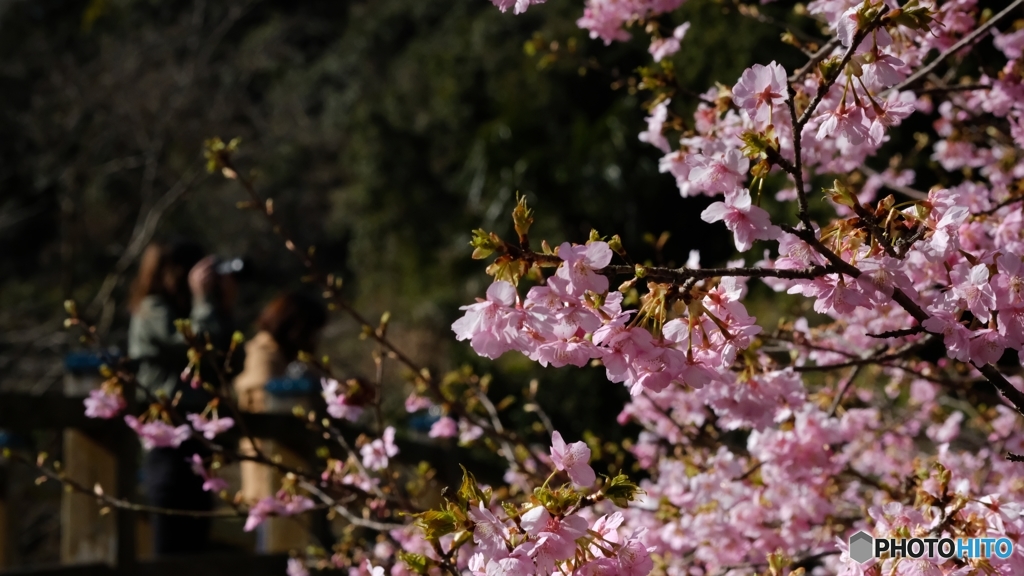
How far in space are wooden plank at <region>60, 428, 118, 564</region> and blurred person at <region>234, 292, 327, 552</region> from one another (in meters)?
0.47

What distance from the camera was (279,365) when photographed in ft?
10.3

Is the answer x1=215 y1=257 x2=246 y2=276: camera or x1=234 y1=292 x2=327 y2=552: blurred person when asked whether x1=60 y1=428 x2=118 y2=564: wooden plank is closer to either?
x1=234 y1=292 x2=327 y2=552: blurred person

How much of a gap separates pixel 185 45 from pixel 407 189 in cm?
403

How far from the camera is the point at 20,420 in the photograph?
2205 millimetres

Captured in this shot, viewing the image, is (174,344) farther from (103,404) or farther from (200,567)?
(103,404)

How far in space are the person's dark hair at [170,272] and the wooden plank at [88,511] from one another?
27.0 inches

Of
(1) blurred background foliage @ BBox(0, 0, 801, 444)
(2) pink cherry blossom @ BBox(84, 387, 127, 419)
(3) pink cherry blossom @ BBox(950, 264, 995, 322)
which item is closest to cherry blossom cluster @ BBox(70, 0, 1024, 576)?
(3) pink cherry blossom @ BBox(950, 264, 995, 322)

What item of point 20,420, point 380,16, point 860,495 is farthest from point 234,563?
point 380,16

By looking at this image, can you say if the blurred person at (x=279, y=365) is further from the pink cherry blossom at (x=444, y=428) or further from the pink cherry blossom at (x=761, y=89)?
the pink cherry blossom at (x=761, y=89)

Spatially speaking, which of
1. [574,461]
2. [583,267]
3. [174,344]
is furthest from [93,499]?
[583,267]

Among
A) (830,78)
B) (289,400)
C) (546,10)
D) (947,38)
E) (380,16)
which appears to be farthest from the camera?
(380,16)

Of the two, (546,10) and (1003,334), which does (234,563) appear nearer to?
(1003,334)

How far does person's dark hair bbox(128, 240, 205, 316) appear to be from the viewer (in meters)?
3.04

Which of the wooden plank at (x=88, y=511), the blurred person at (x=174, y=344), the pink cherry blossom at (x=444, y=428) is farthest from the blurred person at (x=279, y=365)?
the pink cherry blossom at (x=444, y=428)
